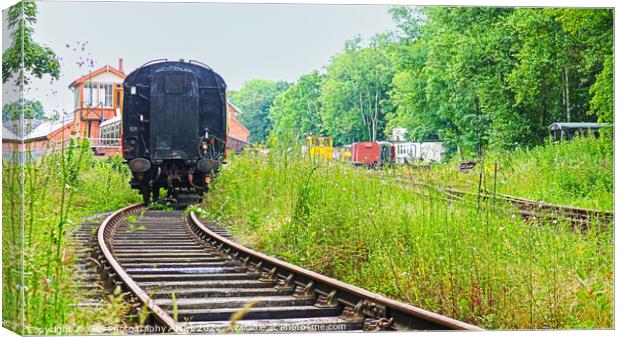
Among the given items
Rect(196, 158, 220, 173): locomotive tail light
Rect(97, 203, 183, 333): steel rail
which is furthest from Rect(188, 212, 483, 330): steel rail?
Rect(196, 158, 220, 173): locomotive tail light

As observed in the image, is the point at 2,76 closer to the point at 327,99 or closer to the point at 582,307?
the point at 327,99

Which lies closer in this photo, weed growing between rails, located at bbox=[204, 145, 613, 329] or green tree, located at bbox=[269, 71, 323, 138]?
weed growing between rails, located at bbox=[204, 145, 613, 329]

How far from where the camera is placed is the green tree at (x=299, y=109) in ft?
20.0

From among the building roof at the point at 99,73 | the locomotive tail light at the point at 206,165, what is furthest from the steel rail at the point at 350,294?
the locomotive tail light at the point at 206,165

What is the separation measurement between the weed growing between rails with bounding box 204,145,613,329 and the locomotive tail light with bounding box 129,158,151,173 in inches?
124

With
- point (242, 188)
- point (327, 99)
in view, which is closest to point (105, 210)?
point (242, 188)

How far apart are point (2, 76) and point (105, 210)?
6965mm

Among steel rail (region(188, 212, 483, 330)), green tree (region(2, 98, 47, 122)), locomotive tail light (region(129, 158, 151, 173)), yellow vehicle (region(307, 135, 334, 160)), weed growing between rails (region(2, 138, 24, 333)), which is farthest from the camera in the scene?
locomotive tail light (region(129, 158, 151, 173))

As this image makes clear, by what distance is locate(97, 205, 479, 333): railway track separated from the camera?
4441 millimetres

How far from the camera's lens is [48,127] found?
5105mm

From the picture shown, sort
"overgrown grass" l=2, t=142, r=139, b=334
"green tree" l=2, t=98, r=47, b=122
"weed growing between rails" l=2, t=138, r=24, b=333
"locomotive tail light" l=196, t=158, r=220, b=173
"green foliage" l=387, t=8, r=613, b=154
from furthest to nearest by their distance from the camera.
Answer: "locomotive tail light" l=196, t=158, r=220, b=173 < "green foliage" l=387, t=8, r=613, b=154 < "green tree" l=2, t=98, r=47, b=122 < "weed growing between rails" l=2, t=138, r=24, b=333 < "overgrown grass" l=2, t=142, r=139, b=334

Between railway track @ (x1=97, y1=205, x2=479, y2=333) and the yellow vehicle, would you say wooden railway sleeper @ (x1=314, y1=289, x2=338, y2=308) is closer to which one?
railway track @ (x1=97, y1=205, x2=479, y2=333)

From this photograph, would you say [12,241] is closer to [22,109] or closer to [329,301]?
[22,109]

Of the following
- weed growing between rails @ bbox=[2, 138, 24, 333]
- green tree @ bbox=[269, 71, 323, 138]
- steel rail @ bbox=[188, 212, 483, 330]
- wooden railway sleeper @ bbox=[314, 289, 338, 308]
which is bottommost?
wooden railway sleeper @ bbox=[314, 289, 338, 308]
